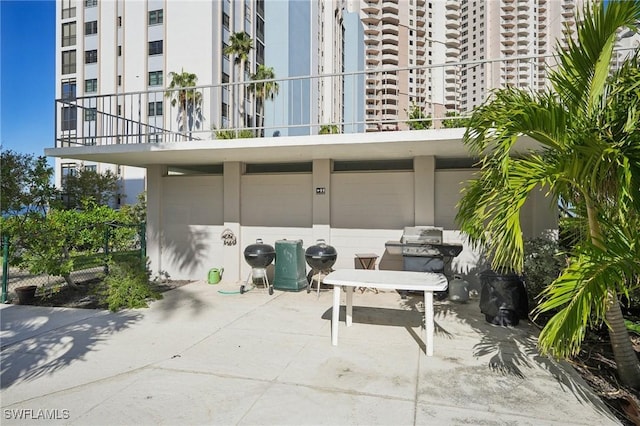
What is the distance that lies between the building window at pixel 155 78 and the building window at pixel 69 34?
9230mm

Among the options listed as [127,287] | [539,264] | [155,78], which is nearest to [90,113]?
[155,78]

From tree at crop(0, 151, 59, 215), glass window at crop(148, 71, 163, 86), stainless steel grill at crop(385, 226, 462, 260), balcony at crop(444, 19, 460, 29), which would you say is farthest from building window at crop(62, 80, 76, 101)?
balcony at crop(444, 19, 460, 29)

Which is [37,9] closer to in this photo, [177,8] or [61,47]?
[177,8]

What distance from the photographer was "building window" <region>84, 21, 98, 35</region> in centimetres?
2934

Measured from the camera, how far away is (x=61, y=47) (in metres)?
30.8

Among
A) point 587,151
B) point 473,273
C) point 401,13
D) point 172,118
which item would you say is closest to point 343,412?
point 587,151

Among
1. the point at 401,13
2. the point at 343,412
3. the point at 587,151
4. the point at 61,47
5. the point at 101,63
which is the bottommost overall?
the point at 343,412

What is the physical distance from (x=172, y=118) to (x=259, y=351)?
25.3 meters

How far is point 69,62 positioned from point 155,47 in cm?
876

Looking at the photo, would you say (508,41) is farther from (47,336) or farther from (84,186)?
(47,336)

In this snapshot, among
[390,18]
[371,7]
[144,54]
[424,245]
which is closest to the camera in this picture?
[424,245]

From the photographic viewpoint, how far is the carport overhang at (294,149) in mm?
6199

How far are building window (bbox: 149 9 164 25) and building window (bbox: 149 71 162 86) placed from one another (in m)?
3.75

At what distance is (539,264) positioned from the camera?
5.93m
